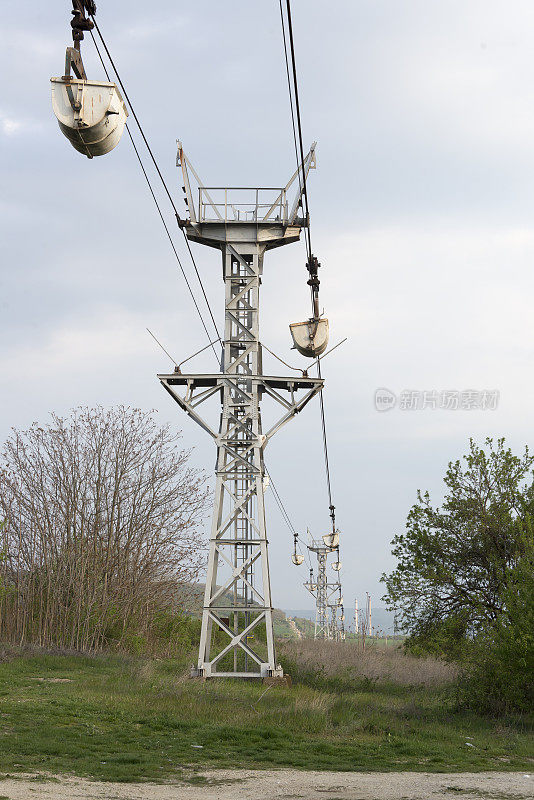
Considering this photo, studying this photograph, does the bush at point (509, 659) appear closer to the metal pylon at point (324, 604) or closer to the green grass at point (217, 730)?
the green grass at point (217, 730)

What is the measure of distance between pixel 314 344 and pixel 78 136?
1050cm

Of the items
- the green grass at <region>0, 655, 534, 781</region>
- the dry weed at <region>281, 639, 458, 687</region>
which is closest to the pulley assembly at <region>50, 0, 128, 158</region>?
the green grass at <region>0, 655, 534, 781</region>

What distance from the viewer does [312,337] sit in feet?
53.1

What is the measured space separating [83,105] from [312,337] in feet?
34.7

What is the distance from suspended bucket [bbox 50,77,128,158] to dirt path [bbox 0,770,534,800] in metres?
5.45

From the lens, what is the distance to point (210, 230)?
19297 millimetres

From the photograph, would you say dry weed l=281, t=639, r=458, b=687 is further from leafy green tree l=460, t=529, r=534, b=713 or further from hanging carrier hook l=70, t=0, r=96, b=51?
hanging carrier hook l=70, t=0, r=96, b=51

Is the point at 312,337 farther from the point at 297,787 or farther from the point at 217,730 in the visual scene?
the point at 297,787

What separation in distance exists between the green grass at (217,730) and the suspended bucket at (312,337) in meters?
6.61

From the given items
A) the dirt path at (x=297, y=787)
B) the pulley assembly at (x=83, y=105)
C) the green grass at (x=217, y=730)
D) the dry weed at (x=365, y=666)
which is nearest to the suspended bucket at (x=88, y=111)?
the pulley assembly at (x=83, y=105)

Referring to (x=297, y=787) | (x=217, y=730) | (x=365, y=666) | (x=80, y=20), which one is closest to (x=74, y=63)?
(x=80, y=20)

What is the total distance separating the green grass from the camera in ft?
31.5

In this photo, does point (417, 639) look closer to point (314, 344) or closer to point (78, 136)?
point (314, 344)

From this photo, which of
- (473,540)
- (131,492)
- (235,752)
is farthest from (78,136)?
(131,492)
